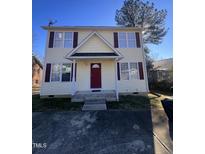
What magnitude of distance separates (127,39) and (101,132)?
670 centimetres

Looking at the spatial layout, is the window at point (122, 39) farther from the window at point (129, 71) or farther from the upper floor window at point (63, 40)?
the upper floor window at point (63, 40)

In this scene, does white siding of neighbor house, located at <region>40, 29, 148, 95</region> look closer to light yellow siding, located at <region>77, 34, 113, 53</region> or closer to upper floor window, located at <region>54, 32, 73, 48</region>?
upper floor window, located at <region>54, 32, 73, 48</region>

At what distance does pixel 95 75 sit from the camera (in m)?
8.41

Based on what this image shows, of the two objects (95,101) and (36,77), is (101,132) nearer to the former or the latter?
(95,101)

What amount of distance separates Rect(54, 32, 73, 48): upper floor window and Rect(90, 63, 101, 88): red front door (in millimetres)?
2003

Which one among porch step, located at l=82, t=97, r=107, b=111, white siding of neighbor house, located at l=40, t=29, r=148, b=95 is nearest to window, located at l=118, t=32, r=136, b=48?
white siding of neighbor house, located at l=40, t=29, r=148, b=95

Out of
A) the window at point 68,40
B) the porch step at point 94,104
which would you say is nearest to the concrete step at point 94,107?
the porch step at point 94,104

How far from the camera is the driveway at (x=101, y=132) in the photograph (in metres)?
3.13

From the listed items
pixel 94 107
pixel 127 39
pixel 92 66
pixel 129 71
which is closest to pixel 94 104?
pixel 94 107

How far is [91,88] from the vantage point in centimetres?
825

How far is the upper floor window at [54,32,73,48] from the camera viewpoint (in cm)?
878
